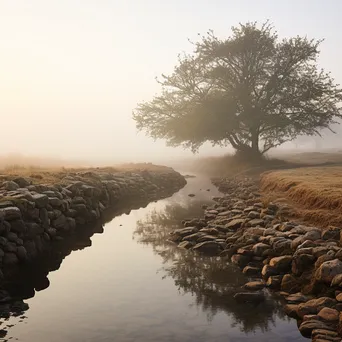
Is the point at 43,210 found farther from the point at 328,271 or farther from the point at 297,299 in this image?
the point at 328,271

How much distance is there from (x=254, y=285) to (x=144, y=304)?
2.38 metres

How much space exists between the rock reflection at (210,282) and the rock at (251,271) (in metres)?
0.13

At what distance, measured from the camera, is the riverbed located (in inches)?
265

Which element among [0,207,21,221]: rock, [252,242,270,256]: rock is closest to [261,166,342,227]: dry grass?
[252,242,270,256]: rock

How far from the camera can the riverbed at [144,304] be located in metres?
6.72

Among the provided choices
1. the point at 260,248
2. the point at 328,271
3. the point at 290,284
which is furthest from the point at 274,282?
the point at 260,248

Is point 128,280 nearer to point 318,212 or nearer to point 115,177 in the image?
→ point 318,212

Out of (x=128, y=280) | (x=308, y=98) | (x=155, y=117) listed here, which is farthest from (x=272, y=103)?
(x=128, y=280)

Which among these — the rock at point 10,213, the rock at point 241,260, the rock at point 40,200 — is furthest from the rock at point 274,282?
the rock at point 40,200

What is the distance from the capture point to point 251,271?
31.9ft

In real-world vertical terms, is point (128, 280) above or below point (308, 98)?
below

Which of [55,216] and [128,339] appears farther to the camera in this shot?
[55,216]

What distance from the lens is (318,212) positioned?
12.4 m

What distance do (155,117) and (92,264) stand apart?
29.9 m
